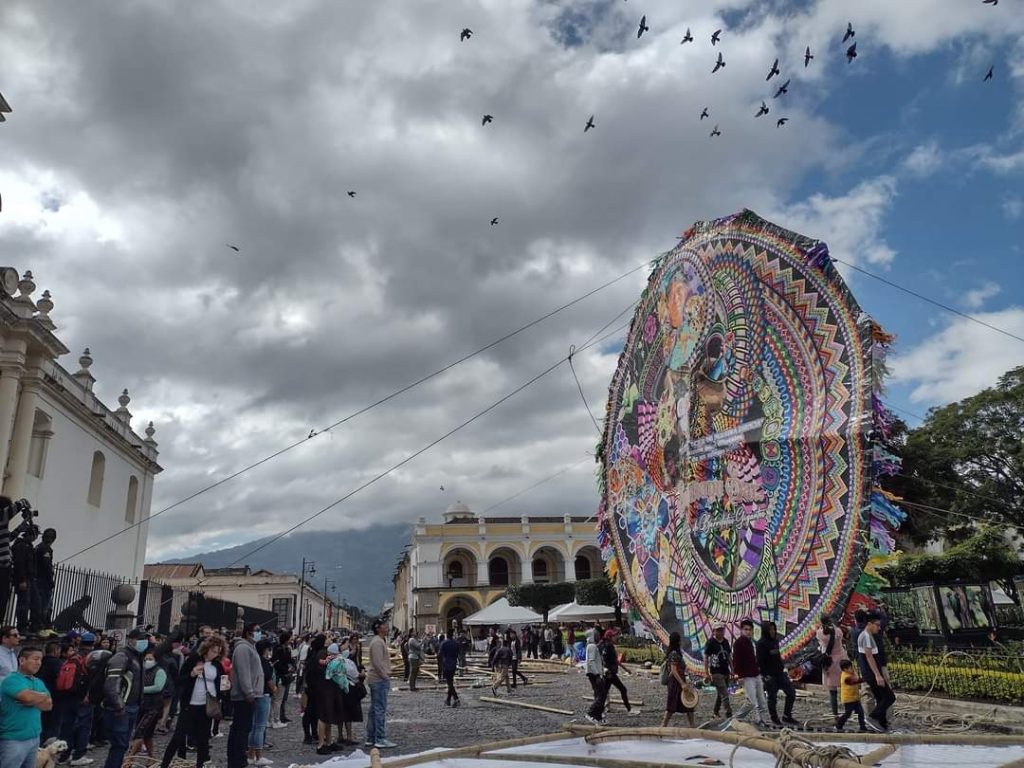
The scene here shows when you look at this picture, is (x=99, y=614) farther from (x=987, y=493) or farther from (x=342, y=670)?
(x=987, y=493)

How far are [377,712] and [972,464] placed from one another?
99.0ft

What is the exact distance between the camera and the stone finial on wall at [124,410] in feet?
96.1

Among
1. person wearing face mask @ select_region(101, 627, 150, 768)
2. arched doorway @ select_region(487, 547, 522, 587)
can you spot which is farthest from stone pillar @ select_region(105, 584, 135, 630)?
arched doorway @ select_region(487, 547, 522, 587)

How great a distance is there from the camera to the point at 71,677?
9.09 m

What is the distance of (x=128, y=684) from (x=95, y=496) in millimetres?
20760

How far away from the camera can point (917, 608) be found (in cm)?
1498

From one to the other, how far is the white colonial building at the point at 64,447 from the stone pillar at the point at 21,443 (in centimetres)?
2

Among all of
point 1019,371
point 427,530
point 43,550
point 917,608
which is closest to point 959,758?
point 917,608

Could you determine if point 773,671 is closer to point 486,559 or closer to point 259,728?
point 259,728

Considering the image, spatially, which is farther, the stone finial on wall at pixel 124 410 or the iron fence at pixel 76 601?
the stone finial on wall at pixel 124 410

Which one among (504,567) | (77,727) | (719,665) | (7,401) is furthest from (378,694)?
(504,567)

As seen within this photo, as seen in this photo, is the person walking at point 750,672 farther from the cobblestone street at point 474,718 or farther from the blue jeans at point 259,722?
the blue jeans at point 259,722

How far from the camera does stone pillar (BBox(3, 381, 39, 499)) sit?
1966 cm

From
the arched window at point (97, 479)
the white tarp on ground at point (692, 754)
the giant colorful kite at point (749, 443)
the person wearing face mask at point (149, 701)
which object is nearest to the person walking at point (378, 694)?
the person wearing face mask at point (149, 701)
